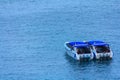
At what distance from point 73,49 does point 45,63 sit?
828 cm

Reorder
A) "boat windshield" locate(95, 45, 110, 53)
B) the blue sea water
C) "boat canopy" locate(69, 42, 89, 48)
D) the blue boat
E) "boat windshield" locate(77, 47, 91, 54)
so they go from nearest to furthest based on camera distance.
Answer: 1. the blue sea water
2. the blue boat
3. "boat windshield" locate(77, 47, 91, 54)
4. "boat windshield" locate(95, 45, 110, 53)
5. "boat canopy" locate(69, 42, 89, 48)

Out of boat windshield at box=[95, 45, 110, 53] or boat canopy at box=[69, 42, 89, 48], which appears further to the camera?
boat canopy at box=[69, 42, 89, 48]

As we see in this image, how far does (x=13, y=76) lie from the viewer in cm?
Answer: 15475

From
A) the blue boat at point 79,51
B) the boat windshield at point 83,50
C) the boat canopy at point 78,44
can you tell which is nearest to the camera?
the blue boat at point 79,51

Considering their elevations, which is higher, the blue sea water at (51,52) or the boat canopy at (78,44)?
the boat canopy at (78,44)

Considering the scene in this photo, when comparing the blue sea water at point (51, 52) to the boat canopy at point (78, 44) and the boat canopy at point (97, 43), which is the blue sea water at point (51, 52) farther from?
the boat canopy at point (97, 43)

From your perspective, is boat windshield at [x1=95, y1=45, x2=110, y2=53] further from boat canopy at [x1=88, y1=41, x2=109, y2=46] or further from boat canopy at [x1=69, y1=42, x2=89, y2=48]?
boat canopy at [x1=69, y1=42, x2=89, y2=48]

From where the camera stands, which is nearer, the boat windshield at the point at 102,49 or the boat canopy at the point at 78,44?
the boat windshield at the point at 102,49

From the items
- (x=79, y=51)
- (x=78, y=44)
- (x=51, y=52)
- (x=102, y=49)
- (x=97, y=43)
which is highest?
(x=78, y=44)

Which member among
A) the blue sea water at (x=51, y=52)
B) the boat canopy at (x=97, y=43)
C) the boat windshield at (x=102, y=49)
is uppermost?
the boat canopy at (x=97, y=43)

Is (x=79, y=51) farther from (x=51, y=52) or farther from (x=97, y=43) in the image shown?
(x=51, y=52)

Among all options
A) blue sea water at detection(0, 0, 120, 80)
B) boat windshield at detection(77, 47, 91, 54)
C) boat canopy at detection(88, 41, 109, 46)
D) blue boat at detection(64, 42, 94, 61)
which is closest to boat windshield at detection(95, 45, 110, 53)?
boat canopy at detection(88, 41, 109, 46)

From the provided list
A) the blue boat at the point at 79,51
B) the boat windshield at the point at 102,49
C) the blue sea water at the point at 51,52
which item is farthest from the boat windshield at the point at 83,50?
the blue sea water at the point at 51,52

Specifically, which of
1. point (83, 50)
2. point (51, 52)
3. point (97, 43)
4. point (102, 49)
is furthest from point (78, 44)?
point (51, 52)
